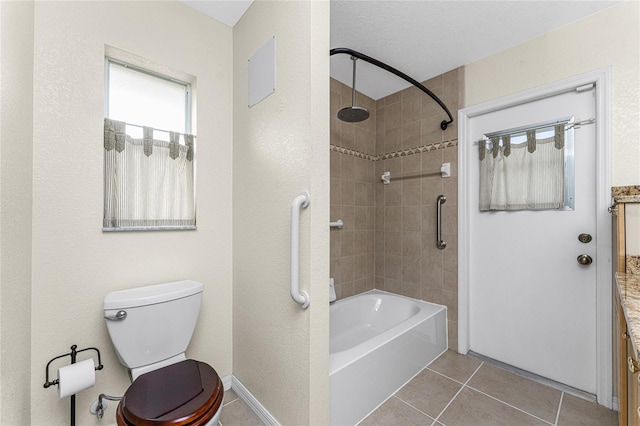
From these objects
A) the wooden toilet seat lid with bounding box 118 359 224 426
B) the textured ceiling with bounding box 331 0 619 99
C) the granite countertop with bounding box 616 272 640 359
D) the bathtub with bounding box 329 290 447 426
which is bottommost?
the bathtub with bounding box 329 290 447 426

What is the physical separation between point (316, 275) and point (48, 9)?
1654 mm

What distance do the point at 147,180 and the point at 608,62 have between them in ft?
8.85

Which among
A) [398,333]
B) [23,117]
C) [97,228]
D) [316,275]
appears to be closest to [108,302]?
[97,228]

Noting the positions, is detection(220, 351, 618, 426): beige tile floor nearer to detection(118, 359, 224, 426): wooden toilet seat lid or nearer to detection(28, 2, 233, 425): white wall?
detection(118, 359, 224, 426): wooden toilet seat lid

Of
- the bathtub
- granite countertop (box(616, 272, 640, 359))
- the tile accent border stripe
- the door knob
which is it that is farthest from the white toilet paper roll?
the door knob

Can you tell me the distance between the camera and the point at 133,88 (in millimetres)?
1509

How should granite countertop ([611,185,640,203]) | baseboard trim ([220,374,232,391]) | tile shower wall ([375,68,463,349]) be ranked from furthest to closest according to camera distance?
tile shower wall ([375,68,463,349]), baseboard trim ([220,374,232,391]), granite countertop ([611,185,640,203])

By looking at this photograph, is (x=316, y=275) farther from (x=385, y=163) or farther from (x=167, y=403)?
(x=385, y=163)

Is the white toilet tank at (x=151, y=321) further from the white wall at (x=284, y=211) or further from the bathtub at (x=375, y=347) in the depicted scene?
the bathtub at (x=375, y=347)

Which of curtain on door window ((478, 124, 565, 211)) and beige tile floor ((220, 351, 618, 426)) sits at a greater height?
curtain on door window ((478, 124, 565, 211))

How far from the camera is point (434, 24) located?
172 centimetres

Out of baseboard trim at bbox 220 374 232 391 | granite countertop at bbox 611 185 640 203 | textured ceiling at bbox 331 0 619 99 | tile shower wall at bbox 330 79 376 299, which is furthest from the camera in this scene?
tile shower wall at bbox 330 79 376 299

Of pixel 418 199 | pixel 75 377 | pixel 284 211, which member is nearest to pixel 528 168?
pixel 418 199

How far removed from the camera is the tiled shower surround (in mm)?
2248
